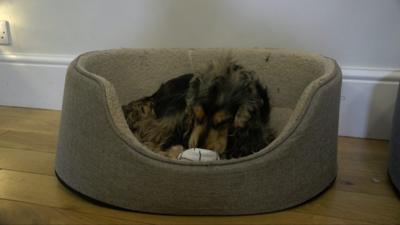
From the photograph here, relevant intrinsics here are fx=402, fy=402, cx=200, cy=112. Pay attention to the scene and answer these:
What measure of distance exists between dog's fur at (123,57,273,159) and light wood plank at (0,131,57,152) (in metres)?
0.42

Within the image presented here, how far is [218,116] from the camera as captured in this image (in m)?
1.32

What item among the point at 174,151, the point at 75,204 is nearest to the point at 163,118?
the point at 174,151

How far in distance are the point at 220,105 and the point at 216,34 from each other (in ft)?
2.05

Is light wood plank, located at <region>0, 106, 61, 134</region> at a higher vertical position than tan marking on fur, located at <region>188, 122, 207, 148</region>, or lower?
lower

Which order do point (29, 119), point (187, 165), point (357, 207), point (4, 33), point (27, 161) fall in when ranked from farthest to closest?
point (4, 33)
point (29, 119)
point (27, 161)
point (357, 207)
point (187, 165)

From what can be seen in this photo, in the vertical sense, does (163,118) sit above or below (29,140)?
above

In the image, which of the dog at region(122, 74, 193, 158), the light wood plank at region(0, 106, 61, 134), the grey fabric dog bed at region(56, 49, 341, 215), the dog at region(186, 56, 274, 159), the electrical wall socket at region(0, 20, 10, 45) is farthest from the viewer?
the electrical wall socket at region(0, 20, 10, 45)

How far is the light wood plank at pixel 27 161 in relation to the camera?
4.62 ft

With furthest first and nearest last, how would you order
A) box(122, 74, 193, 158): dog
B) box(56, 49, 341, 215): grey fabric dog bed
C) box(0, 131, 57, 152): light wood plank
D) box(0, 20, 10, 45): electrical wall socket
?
1. box(0, 20, 10, 45): electrical wall socket
2. box(0, 131, 57, 152): light wood plank
3. box(122, 74, 193, 158): dog
4. box(56, 49, 341, 215): grey fabric dog bed

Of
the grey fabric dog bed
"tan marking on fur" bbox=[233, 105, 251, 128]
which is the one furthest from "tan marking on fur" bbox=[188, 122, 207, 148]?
the grey fabric dog bed

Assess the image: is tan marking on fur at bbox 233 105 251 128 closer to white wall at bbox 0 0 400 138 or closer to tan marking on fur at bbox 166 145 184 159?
tan marking on fur at bbox 166 145 184 159

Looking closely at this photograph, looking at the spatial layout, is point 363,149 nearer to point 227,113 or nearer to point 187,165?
point 227,113

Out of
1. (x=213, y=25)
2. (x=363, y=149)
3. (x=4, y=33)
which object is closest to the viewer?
(x=363, y=149)

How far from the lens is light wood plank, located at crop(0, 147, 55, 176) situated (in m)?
1.41
